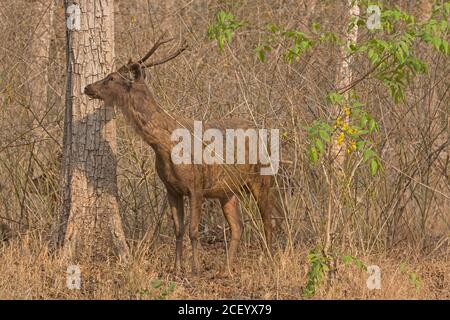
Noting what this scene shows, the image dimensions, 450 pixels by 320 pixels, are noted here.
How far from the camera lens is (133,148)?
10.4 meters

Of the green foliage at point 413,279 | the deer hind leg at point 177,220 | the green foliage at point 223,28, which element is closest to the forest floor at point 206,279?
the green foliage at point 413,279

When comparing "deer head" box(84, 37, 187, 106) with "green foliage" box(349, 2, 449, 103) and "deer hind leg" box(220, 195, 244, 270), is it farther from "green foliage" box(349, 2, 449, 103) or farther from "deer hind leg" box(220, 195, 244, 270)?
"green foliage" box(349, 2, 449, 103)

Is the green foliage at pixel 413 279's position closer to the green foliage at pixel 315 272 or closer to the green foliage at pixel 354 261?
the green foliage at pixel 354 261

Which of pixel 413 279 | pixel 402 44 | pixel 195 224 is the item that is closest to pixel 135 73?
pixel 195 224

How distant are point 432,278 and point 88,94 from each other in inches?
147

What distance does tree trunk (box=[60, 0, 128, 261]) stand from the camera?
9.48 meters

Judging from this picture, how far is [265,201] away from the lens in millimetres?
9977

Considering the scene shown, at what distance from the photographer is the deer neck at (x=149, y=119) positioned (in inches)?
361

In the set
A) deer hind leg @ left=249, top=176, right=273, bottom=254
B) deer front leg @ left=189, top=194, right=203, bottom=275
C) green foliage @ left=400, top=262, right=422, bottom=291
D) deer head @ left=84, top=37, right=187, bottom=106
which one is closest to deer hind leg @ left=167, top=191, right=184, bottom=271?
deer front leg @ left=189, top=194, right=203, bottom=275

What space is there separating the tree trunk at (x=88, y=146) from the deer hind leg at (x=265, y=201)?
56.6 inches

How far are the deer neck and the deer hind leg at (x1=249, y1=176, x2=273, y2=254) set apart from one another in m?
1.16
